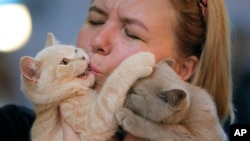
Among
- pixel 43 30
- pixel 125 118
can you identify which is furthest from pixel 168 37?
pixel 43 30

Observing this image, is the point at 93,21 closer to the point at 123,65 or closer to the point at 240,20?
the point at 123,65

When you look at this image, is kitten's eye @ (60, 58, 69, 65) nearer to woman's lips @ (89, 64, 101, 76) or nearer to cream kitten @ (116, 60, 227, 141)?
woman's lips @ (89, 64, 101, 76)

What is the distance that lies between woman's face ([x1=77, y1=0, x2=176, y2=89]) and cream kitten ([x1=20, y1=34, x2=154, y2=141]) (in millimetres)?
48

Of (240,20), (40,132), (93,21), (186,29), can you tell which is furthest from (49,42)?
(240,20)

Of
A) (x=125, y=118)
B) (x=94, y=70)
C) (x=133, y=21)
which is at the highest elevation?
(x=133, y=21)

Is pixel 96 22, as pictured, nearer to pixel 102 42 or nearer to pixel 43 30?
pixel 102 42

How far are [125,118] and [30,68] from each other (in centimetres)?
26

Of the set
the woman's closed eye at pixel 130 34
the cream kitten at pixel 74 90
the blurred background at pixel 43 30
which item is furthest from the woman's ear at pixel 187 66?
the blurred background at pixel 43 30

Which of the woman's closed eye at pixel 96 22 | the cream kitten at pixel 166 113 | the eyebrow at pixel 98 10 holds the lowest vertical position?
the cream kitten at pixel 166 113

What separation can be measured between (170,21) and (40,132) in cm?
47

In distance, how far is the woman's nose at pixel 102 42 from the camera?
47.3 inches

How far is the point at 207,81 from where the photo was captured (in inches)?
56.6

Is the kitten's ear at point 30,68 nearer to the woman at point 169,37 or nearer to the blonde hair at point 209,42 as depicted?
the woman at point 169,37

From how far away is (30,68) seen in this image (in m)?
1.13
